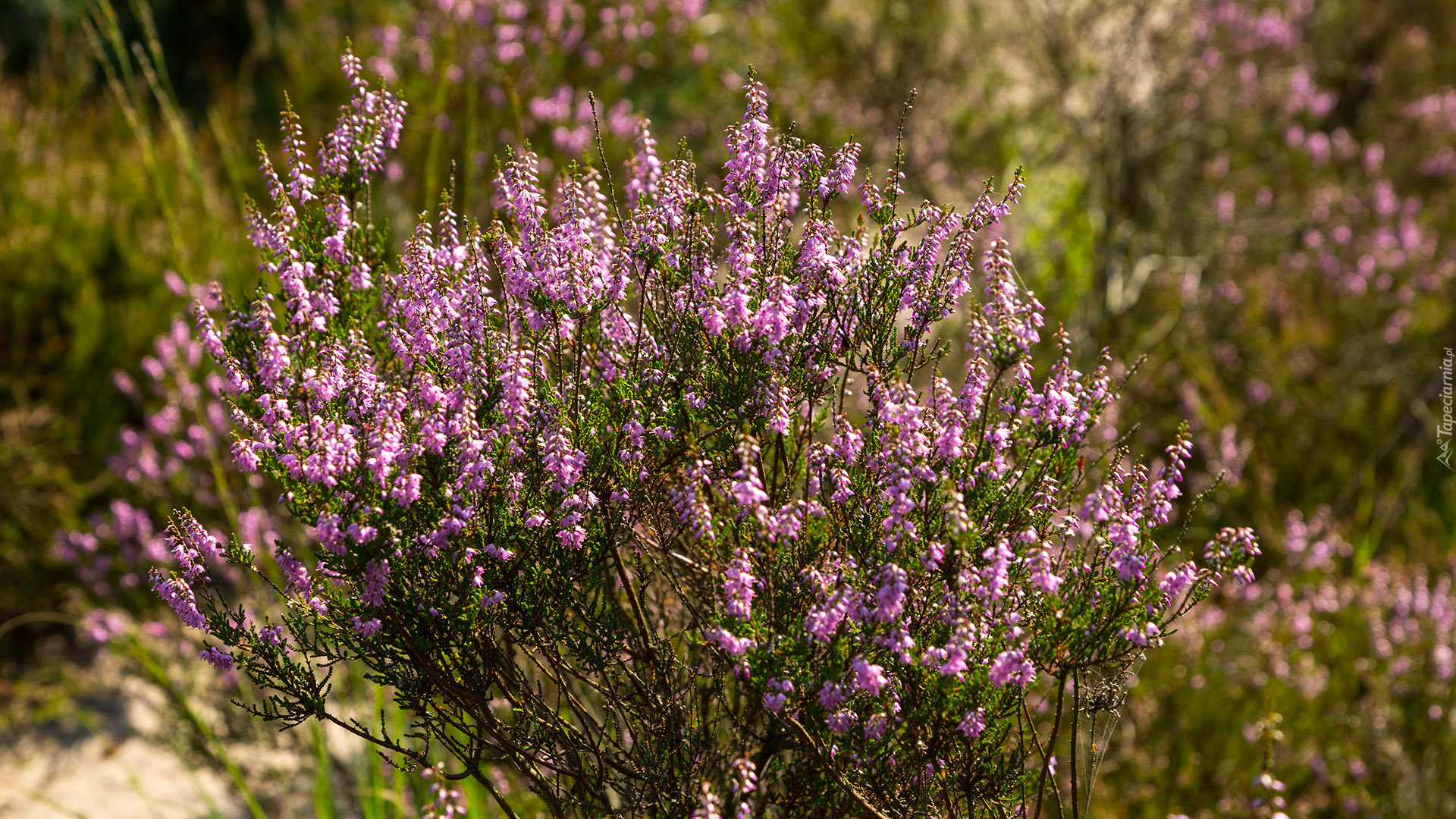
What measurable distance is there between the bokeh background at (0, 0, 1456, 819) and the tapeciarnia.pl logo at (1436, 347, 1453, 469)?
42 mm

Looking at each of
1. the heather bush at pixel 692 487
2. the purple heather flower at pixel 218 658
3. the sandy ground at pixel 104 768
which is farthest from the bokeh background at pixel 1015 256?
the purple heather flower at pixel 218 658

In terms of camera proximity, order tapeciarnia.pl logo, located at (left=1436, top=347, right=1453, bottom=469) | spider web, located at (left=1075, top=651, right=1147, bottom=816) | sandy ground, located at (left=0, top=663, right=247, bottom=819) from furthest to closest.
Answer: tapeciarnia.pl logo, located at (left=1436, top=347, right=1453, bottom=469)
sandy ground, located at (left=0, top=663, right=247, bottom=819)
spider web, located at (left=1075, top=651, right=1147, bottom=816)

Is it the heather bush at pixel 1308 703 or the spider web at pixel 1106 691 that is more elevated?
the heather bush at pixel 1308 703

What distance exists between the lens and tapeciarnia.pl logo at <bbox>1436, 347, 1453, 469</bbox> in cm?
663

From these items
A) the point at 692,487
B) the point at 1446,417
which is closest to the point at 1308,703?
the point at 1446,417

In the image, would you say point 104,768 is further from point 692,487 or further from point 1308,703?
point 1308,703

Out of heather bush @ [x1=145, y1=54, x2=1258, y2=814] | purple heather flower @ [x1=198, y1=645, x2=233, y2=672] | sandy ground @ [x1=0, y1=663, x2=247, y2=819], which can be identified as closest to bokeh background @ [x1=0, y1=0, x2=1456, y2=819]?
sandy ground @ [x1=0, y1=663, x2=247, y2=819]

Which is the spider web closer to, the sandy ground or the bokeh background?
the bokeh background

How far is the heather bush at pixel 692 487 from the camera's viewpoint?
2.20 m

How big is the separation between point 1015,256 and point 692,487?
5943 millimetres

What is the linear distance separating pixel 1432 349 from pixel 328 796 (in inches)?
309

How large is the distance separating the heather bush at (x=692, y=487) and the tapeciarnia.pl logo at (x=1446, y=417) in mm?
5212

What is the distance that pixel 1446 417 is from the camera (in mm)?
6789

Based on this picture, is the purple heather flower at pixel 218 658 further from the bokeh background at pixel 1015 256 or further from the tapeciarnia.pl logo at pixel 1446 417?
the tapeciarnia.pl logo at pixel 1446 417
